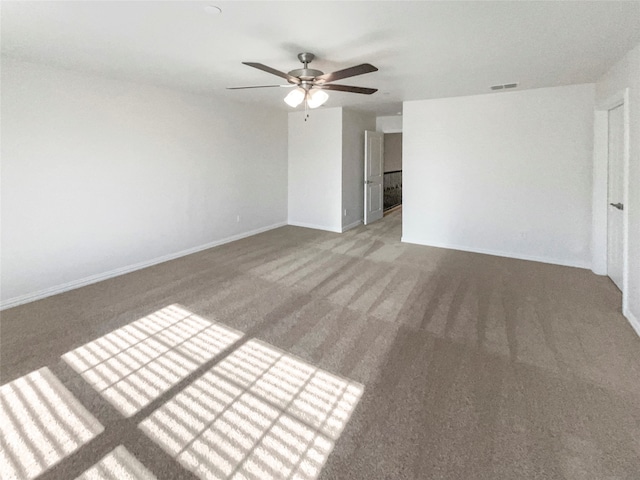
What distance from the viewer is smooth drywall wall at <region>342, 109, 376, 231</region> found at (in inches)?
258

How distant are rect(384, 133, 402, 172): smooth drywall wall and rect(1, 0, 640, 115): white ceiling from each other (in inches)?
296

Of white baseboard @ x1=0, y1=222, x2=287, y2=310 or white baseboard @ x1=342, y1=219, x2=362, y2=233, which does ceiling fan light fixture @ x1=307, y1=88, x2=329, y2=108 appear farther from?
white baseboard @ x1=342, y1=219, x2=362, y2=233

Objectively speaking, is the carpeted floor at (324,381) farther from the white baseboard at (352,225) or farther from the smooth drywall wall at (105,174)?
the white baseboard at (352,225)

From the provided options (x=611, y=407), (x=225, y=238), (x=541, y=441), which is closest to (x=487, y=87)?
(x=611, y=407)

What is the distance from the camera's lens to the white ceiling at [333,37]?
2.24 meters

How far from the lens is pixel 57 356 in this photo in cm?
251

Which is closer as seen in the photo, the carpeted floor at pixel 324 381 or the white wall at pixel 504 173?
the carpeted floor at pixel 324 381

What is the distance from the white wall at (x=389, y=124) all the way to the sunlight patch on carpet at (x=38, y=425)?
803 cm

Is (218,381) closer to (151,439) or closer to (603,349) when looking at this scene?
(151,439)

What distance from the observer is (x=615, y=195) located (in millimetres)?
3797

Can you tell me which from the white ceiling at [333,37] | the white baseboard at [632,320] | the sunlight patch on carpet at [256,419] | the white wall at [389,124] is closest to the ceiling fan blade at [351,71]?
the white ceiling at [333,37]

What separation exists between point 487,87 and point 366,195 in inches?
127

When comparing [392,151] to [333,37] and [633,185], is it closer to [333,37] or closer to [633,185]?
[633,185]

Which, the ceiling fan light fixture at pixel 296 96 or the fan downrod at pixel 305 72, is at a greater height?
the fan downrod at pixel 305 72
